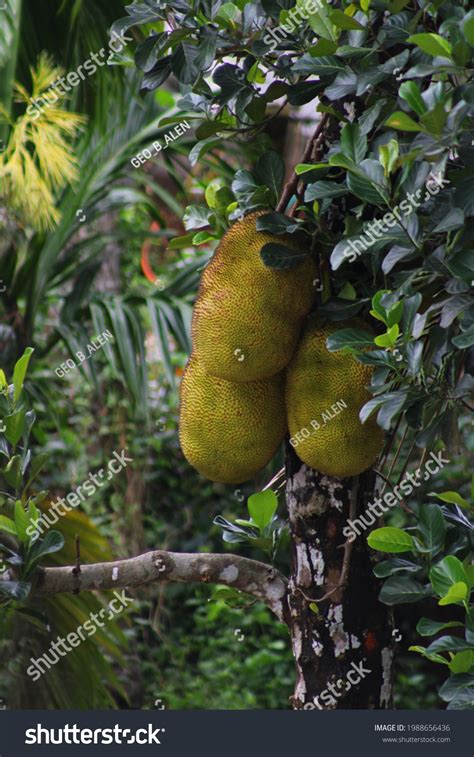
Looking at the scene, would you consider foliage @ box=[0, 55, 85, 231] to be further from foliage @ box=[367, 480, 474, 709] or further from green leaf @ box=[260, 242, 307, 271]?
foliage @ box=[367, 480, 474, 709]

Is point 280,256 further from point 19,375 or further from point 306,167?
point 19,375

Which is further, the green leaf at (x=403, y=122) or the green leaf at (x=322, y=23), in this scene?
the green leaf at (x=322, y=23)

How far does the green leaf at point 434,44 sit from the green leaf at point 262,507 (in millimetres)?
487

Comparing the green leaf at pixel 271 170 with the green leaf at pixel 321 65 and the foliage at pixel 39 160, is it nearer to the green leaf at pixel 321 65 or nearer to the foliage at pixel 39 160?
the green leaf at pixel 321 65

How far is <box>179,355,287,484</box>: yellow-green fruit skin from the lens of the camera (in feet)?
3.22

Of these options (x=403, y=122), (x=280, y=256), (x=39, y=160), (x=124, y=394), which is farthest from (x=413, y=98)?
(x=124, y=394)

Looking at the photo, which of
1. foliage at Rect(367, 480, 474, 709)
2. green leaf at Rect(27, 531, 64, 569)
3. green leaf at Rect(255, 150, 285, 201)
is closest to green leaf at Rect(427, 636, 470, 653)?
foliage at Rect(367, 480, 474, 709)

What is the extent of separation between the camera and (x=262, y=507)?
3.23 ft

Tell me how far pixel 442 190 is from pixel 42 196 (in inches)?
51.0

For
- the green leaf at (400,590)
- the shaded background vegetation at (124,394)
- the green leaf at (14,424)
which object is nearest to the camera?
the green leaf at (400,590)

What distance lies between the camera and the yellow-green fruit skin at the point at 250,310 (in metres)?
0.93

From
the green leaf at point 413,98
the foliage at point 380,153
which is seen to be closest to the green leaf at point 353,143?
→ the foliage at point 380,153

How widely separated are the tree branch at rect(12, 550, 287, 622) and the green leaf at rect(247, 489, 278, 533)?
0.06 metres

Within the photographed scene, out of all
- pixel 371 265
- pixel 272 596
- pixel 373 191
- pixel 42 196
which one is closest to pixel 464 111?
pixel 373 191
